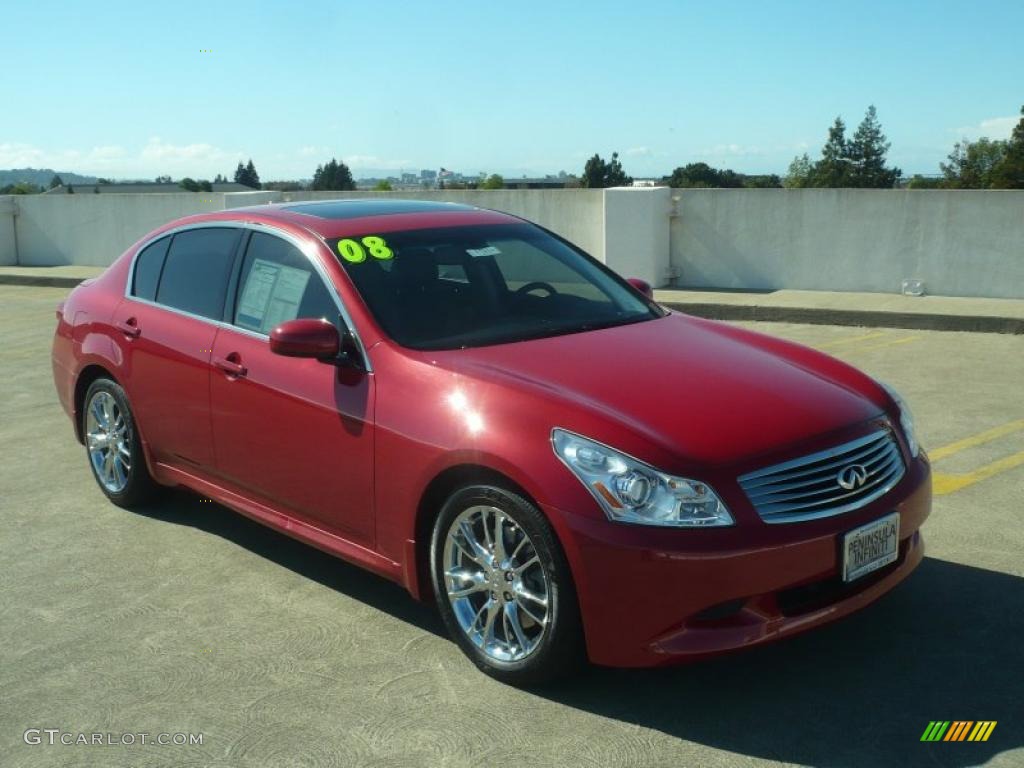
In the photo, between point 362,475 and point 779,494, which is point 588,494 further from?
point 362,475

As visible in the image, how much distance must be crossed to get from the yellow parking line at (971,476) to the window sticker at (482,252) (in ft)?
8.76

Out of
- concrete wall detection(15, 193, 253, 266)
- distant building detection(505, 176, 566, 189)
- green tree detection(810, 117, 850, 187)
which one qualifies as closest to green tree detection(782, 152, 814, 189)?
green tree detection(810, 117, 850, 187)

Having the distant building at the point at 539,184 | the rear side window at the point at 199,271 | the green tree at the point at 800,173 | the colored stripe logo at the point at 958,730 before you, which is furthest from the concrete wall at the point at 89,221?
the green tree at the point at 800,173

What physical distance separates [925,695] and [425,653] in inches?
69.0

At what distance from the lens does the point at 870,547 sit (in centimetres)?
389

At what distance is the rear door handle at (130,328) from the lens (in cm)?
585

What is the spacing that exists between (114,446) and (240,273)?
4.82 ft

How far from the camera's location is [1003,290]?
1305 centimetres

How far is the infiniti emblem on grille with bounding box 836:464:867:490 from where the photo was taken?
3877 millimetres

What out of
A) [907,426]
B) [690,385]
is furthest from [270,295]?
[907,426]

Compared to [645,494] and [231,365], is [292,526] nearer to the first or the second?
[231,365]

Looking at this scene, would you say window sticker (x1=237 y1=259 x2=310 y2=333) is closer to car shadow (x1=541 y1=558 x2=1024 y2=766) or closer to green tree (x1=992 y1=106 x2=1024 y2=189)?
car shadow (x1=541 y1=558 x2=1024 y2=766)

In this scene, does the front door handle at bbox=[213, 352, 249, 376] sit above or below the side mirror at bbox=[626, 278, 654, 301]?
below

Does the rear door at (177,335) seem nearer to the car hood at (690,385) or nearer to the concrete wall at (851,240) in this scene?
the car hood at (690,385)
